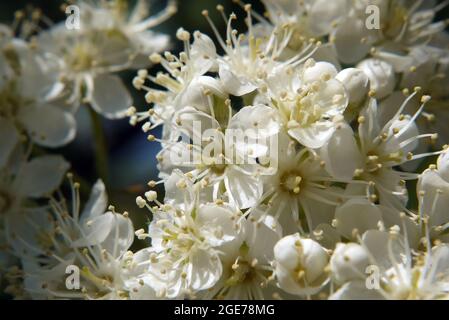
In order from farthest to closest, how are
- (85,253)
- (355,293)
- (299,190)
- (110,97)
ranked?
1. (110,97)
2. (85,253)
3. (299,190)
4. (355,293)

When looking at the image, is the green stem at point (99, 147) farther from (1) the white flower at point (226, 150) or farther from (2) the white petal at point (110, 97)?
(1) the white flower at point (226, 150)

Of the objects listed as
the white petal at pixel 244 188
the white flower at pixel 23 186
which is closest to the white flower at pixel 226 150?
the white petal at pixel 244 188

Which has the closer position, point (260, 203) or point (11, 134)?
point (260, 203)

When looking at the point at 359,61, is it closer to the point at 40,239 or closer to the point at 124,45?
the point at 124,45

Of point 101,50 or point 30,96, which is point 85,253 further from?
point 101,50

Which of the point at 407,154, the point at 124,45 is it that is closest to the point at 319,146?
the point at 407,154

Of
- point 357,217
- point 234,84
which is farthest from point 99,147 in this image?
point 357,217

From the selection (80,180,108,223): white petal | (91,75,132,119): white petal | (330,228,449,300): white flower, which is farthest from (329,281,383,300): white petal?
(91,75,132,119): white petal
